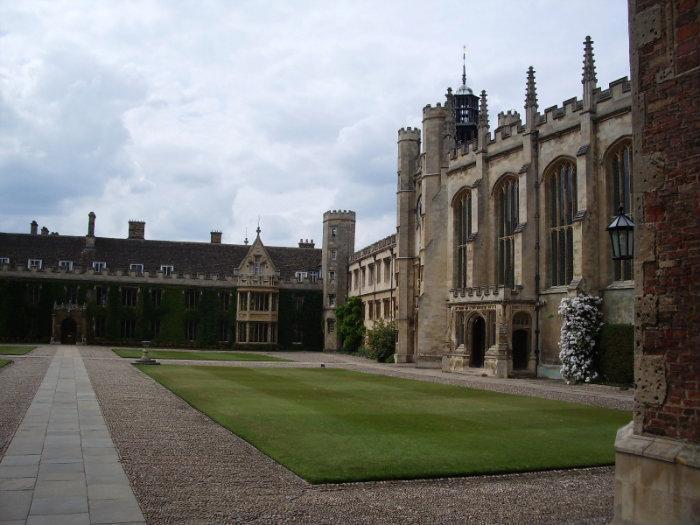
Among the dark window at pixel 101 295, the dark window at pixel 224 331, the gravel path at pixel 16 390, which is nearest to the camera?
the gravel path at pixel 16 390

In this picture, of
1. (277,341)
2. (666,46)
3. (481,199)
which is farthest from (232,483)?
(277,341)

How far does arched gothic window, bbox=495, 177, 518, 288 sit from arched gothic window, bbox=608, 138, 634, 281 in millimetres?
6685

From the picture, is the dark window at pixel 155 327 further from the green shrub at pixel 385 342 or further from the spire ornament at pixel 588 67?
the spire ornament at pixel 588 67

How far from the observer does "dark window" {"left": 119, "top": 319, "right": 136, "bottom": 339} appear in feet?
202

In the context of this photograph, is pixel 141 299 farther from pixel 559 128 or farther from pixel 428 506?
pixel 428 506

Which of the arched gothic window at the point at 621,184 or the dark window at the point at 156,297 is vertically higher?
the arched gothic window at the point at 621,184

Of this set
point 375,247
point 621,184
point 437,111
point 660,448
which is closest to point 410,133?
point 437,111

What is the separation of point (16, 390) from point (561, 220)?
23838 mm

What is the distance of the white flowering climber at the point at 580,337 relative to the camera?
94.1 ft

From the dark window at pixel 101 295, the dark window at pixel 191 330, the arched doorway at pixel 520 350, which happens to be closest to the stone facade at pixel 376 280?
the dark window at pixel 191 330

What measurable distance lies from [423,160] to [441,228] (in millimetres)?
4389

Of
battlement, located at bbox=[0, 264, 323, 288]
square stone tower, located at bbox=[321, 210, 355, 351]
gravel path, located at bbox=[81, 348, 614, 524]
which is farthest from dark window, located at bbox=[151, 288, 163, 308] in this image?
gravel path, located at bbox=[81, 348, 614, 524]

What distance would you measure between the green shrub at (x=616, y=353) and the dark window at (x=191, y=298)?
42120 millimetres

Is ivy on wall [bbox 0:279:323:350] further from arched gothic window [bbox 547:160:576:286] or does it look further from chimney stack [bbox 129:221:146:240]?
arched gothic window [bbox 547:160:576:286]
